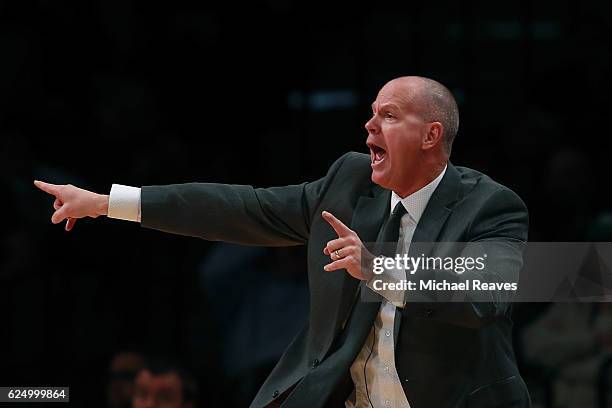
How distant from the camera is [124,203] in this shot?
338 cm

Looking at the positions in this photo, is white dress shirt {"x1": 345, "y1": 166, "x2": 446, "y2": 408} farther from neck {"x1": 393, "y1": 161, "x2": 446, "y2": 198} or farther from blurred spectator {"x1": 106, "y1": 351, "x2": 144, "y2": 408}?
blurred spectator {"x1": 106, "y1": 351, "x2": 144, "y2": 408}

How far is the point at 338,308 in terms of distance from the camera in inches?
→ 128

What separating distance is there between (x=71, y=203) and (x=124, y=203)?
0.53 feet

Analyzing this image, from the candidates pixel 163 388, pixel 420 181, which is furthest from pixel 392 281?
pixel 163 388

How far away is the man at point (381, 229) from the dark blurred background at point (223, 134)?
145cm

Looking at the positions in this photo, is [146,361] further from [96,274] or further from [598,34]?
[598,34]

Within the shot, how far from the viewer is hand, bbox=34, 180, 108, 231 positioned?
327 cm

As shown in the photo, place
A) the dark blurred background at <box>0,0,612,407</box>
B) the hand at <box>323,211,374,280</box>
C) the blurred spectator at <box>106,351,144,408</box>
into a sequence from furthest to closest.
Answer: the dark blurred background at <box>0,0,612,407</box> < the blurred spectator at <box>106,351,144,408</box> < the hand at <box>323,211,374,280</box>

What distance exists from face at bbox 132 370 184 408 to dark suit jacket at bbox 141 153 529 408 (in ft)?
3.14

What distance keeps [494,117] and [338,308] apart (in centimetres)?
229

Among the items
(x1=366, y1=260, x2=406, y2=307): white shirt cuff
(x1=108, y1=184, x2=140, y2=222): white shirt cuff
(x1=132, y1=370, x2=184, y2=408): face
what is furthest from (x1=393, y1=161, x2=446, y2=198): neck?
(x1=132, y1=370, x2=184, y2=408): face

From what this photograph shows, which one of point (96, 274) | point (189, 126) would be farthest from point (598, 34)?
point (96, 274)

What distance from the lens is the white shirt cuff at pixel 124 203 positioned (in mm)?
3361

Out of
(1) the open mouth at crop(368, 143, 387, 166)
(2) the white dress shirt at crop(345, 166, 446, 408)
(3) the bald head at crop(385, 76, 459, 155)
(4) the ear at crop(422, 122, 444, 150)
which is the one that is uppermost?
(3) the bald head at crop(385, 76, 459, 155)
